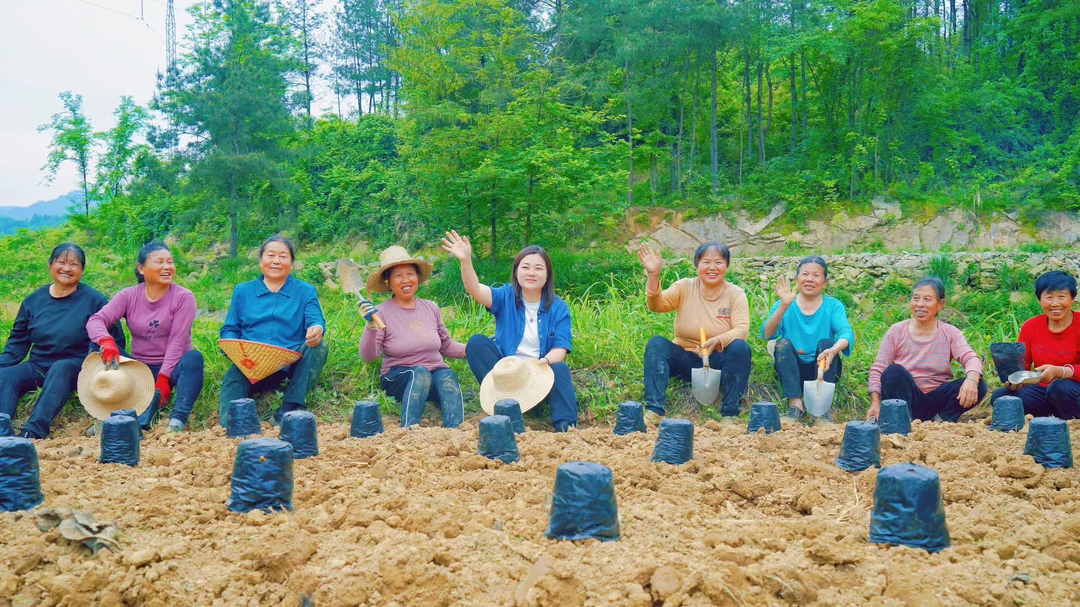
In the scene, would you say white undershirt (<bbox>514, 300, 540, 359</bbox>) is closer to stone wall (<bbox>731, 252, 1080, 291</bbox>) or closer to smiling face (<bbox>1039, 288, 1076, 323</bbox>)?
smiling face (<bbox>1039, 288, 1076, 323</bbox>)

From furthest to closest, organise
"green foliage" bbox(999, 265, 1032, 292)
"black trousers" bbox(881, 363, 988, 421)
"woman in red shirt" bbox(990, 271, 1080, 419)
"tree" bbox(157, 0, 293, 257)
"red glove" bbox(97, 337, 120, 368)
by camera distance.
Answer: "tree" bbox(157, 0, 293, 257) → "green foliage" bbox(999, 265, 1032, 292) → "black trousers" bbox(881, 363, 988, 421) → "red glove" bbox(97, 337, 120, 368) → "woman in red shirt" bbox(990, 271, 1080, 419)

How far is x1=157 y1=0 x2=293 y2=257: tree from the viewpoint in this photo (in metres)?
13.0

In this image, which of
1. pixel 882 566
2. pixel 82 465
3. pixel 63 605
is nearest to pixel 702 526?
pixel 882 566

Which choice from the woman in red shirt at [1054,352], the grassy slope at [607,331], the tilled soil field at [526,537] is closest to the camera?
the tilled soil field at [526,537]

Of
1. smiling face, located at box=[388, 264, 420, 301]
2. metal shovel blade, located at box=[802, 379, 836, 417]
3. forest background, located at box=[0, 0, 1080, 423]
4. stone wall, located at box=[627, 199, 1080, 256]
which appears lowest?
metal shovel blade, located at box=[802, 379, 836, 417]

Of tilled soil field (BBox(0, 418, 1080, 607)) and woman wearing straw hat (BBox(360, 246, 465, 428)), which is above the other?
woman wearing straw hat (BBox(360, 246, 465, 428))

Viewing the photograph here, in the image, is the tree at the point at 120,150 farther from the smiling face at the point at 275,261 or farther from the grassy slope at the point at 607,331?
the smiling face at the point at 275,261

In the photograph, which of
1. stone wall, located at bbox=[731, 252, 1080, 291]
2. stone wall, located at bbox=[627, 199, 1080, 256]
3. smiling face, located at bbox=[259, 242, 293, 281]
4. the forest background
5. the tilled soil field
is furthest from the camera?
stone wall, located at bbox=[627, 199, 1080, 256]

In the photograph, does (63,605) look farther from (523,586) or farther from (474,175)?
(474,175)

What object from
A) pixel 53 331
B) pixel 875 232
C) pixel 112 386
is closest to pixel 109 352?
pixel 112 386

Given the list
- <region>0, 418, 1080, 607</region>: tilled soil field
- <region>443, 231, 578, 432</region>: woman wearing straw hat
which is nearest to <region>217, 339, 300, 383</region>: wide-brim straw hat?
<region>443, 231, 578, 432</region>: woman wearing straw hat

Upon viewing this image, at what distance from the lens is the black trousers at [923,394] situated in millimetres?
4203

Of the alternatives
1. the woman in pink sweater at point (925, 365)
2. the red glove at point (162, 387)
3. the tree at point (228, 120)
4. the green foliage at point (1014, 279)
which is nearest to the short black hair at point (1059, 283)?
the woman in pink sweater at point (925, 365)

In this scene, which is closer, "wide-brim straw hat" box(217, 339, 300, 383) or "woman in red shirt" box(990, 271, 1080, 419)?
"woman in red shirt" box(990, 271, 1080, 419)
